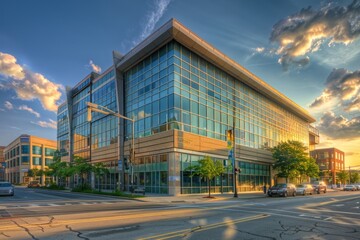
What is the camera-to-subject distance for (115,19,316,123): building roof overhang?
32.9 metres

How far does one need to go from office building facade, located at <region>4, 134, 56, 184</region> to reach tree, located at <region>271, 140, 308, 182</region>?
77103 mm

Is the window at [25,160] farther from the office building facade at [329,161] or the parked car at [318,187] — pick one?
the office building facade at [329,161]

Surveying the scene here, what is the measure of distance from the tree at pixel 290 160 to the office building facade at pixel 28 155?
3036 inches

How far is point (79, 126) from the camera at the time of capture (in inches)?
2206

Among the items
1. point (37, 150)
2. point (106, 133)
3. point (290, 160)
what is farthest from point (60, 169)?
point (37, 150)

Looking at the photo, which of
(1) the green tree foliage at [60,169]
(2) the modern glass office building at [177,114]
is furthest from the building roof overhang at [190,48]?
(1) the green tree foliage at [60,169]

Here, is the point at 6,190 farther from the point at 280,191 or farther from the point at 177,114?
the point at 280,191

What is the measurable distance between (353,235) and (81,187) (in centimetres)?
3667

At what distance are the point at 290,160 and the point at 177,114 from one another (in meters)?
24.9

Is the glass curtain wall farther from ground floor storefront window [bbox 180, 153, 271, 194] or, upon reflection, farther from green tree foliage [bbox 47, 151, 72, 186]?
ground floor storefront window [bbox 180, 153, 271, 194]

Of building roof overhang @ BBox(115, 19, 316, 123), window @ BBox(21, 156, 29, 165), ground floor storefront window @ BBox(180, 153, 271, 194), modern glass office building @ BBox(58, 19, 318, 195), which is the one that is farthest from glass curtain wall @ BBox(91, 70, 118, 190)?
window @ BBox(21, 156, 29, 165)

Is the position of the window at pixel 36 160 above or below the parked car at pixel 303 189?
above

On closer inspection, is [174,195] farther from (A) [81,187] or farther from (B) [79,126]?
(B) [79,126]

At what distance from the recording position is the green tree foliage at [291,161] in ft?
157
